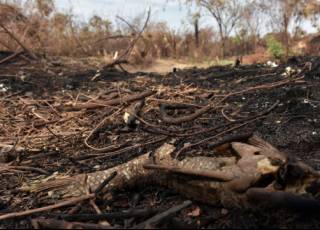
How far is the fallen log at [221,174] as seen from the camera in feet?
6.98

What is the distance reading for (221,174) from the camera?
7.36 feet

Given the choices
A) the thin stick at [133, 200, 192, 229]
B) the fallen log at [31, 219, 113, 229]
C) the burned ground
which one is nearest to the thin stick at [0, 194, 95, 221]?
the burned ground

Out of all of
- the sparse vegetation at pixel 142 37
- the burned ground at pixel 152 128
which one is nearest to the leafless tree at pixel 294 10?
the sparse vegetation at pixel 142 37

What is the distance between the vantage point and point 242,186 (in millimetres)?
2135

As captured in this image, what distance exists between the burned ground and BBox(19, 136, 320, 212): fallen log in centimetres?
7

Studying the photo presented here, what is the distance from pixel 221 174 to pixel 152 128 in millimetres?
1831

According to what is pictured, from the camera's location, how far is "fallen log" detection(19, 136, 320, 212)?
2129 mm

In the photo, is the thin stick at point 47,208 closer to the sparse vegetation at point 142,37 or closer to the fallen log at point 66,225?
the fallen log at point 66,225

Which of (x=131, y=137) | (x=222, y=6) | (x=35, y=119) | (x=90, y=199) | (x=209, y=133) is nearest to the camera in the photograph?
(x=90, y=199)

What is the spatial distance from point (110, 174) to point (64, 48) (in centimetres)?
1097

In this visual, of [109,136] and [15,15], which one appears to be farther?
[15,15]

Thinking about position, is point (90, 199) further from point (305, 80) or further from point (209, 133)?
point (305, 80)

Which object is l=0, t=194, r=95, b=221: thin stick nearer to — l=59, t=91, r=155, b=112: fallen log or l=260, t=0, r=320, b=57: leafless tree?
l=59, t=91, r=155, b=112: fallen log

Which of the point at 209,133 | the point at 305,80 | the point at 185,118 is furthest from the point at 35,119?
the point at 305,80
